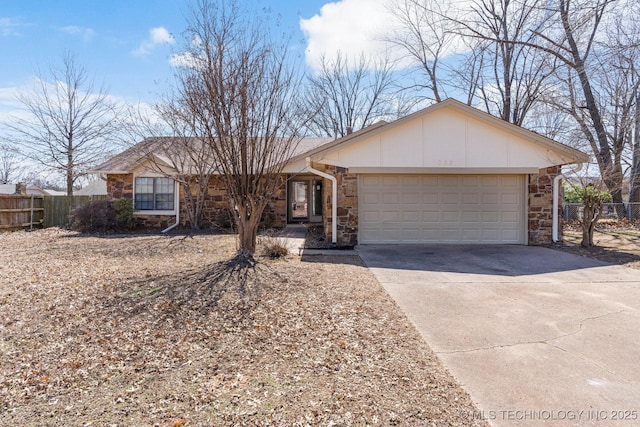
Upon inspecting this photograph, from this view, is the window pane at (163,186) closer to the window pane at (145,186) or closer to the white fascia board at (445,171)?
the window pane at (145,186)

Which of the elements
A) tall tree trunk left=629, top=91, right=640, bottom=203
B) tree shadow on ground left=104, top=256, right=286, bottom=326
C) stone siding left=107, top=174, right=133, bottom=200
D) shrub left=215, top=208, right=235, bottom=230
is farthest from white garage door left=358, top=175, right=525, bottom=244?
stone siding left=107, top=174, right=133, bottom=200

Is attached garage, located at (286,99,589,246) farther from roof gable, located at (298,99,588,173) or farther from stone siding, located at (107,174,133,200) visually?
stone siding, located at (107,174,133,200)

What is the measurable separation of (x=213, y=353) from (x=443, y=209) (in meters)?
8.55

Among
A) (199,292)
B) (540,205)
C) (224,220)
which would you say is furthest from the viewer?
(224,220)

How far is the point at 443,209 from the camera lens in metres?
10.8

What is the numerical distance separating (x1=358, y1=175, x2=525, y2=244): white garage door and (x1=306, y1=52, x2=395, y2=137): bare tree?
1514 cm

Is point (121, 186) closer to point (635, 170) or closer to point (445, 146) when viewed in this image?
point (445, 146)

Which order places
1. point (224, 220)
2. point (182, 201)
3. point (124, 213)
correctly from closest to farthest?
1. point (124, 213)
2. point (224, 220)
3. point (182, 201)

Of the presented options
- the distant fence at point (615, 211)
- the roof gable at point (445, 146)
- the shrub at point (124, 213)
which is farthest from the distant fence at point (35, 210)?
the distant fence at point (615, 211)

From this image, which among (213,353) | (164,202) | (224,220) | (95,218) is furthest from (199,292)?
(164,202)

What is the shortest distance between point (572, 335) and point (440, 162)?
6687 mm

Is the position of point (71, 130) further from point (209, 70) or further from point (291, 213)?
point (209, 70)

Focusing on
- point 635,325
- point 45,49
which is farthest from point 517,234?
point 45,49

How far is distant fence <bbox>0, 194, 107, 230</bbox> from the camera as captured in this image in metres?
14.7
